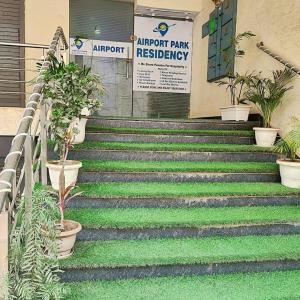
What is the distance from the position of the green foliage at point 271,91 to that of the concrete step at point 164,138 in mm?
399

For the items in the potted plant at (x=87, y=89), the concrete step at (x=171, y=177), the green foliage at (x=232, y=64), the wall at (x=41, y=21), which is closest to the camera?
the potted plant at (x=87, y=89)

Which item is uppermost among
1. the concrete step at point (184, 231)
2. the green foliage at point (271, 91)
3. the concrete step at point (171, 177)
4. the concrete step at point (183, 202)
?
the green foliage at point (271, 91)

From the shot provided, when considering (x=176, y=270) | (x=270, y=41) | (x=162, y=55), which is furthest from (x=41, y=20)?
(x=176, y=270)

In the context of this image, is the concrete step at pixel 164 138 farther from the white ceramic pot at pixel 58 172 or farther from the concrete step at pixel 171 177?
the white ceramic pot at pixel 58 172

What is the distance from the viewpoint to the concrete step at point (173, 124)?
3.86 m

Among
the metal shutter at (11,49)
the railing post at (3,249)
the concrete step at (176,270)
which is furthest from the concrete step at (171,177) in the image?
the metal shutter at (11,49)

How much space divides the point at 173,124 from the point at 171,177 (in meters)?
1.17

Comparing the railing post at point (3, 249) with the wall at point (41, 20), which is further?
the wall at point (41, 20)

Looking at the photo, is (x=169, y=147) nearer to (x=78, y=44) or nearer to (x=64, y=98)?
(x=64, y=98)

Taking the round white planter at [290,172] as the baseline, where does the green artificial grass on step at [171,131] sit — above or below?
above

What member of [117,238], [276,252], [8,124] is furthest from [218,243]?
[8,124]

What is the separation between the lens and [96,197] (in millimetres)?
2623

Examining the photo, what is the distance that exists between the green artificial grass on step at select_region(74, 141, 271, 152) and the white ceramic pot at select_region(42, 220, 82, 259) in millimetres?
1237

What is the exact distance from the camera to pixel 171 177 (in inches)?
122
